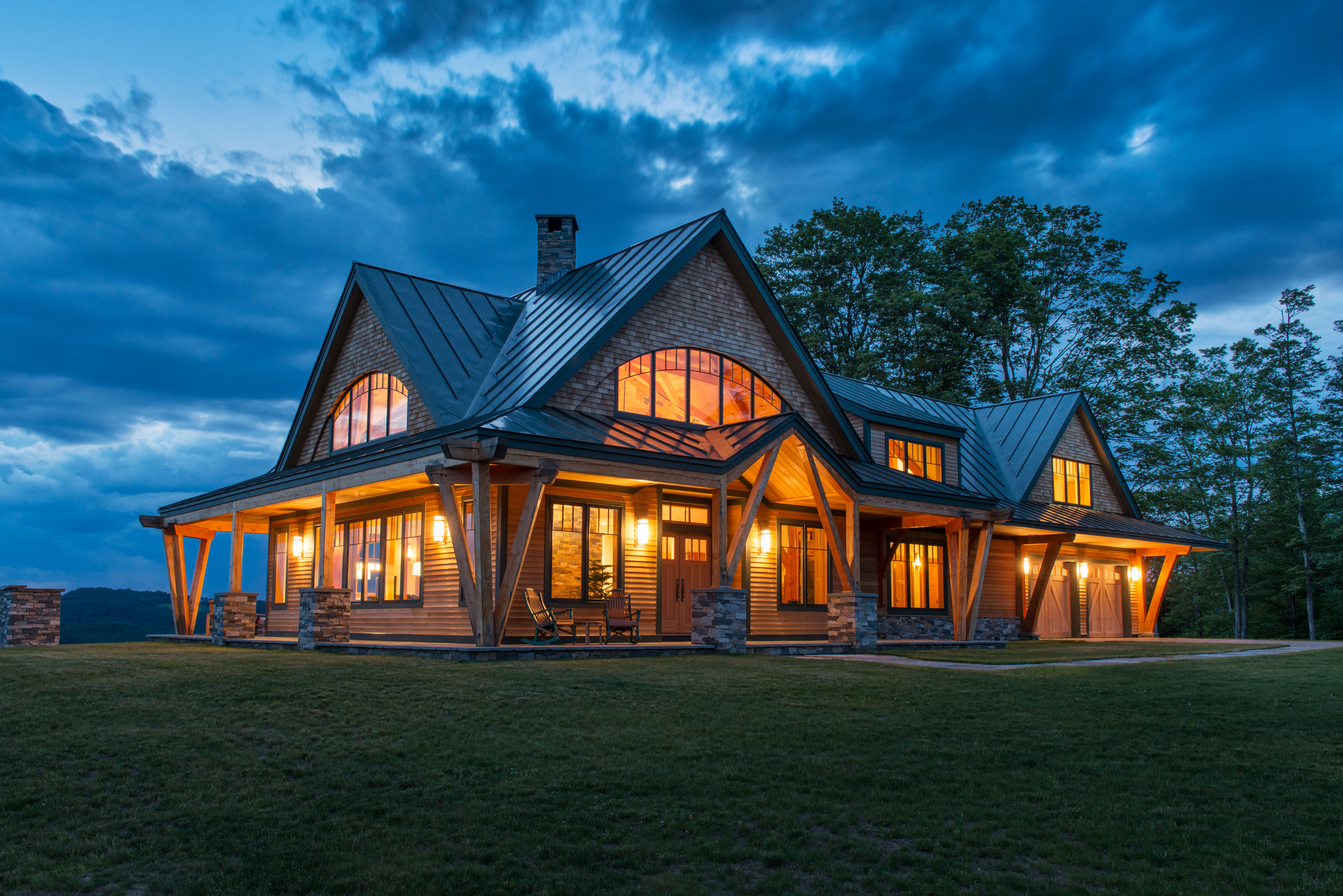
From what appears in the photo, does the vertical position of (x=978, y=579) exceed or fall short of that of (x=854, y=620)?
it exceeds it

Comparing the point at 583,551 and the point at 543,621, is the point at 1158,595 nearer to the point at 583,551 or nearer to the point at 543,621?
the point at 583,551

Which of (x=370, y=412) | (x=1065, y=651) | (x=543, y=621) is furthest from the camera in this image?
(x=370, y=412)

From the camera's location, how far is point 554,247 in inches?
963

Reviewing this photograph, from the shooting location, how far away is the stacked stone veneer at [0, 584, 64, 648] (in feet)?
63.7

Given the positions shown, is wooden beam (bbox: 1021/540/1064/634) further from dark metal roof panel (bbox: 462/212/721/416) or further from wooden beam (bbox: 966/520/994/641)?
dark metal roof panel (bbox: 462/212/721/416)

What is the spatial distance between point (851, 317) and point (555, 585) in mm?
28507

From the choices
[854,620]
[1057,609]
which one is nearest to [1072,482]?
[1057,609]

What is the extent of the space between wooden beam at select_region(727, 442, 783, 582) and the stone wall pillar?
1.18 feet

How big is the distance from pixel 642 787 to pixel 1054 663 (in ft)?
36.9

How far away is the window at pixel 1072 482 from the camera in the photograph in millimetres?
28469

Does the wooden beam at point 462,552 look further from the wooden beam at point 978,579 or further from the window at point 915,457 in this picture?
the window at point 915,457

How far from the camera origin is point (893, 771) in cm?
742

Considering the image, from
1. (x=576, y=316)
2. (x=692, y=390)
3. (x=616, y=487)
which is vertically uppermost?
(x=576, y=316)

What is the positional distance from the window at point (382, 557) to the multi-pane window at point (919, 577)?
11.0 m
